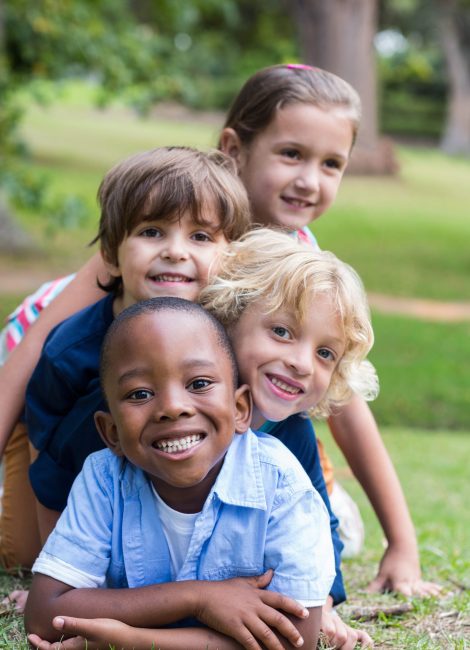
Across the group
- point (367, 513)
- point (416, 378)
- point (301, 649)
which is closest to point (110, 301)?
point (301, 649)

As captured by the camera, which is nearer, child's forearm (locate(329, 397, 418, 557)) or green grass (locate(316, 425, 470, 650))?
green grass (locate(316, 425, 470, 650))

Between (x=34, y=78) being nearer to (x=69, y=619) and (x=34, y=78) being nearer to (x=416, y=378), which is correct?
(x=416, y=378)

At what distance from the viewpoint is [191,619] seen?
7.77 ft

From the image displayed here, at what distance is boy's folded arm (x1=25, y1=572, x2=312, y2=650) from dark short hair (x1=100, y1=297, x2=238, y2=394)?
1.61 ft

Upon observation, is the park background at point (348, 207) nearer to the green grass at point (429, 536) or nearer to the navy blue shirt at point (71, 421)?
the green grass at point (429, 536)

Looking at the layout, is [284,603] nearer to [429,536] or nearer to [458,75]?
[429,536]

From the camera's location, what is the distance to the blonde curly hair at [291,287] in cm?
252

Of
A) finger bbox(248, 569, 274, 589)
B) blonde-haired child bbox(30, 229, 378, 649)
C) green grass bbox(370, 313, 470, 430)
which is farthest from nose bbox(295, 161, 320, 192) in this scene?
green grass bbox(370, 313, 470, 430)

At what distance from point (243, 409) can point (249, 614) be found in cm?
49

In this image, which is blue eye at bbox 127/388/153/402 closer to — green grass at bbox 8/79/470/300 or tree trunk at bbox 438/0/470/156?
green grass at bbox 8/79/470/300

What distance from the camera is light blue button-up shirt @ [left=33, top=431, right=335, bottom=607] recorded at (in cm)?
235

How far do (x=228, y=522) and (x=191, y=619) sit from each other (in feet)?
0.81

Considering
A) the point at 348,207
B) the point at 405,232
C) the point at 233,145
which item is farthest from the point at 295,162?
the point at 348,207

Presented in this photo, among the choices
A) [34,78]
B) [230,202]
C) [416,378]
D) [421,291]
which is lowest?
[230,202]
